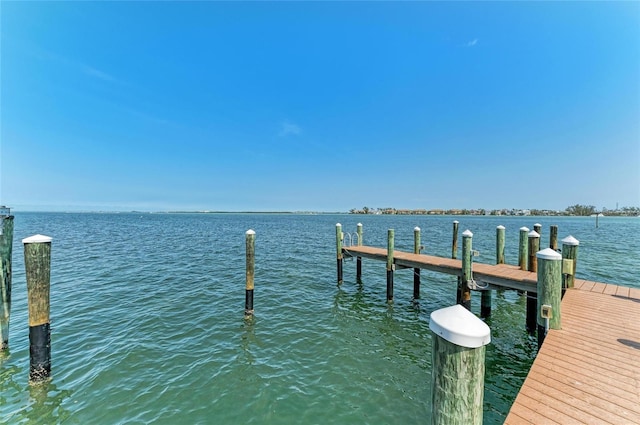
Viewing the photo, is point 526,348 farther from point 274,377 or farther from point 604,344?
point 274,377

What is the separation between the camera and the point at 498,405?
497cm

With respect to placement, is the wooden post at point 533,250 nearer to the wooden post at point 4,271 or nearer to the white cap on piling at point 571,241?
the white cap on piling at point 571,241

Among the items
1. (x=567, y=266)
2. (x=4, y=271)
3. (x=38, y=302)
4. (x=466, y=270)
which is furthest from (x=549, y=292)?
(x=4, y=271)

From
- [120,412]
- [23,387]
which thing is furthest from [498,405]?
[23,387]

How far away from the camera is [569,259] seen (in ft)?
22.6

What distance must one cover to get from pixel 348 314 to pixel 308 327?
1.75 m

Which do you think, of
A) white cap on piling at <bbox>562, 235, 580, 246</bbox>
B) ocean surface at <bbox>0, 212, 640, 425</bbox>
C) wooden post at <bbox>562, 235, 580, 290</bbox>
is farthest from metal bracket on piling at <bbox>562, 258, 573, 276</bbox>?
ocean surface at <bbox>0, 212, 640, 425</bbox>

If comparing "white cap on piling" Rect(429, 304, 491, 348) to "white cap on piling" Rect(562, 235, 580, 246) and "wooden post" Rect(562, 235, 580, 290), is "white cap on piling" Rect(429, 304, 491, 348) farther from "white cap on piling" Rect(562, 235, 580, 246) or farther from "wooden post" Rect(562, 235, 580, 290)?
"white cap on piling" Rect(562, 235, 580, 246)

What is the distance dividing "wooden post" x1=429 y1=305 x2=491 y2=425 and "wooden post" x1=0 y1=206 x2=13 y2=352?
31.4 ft

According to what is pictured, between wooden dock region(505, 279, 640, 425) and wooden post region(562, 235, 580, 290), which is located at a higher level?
wooden post region(562, 235, 580, 290)

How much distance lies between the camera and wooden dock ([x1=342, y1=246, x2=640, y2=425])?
9.60ft

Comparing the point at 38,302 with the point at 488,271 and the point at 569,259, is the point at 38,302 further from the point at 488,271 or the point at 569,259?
the point at 569,259

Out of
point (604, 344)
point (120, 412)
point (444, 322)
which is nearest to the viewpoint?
point (444, 322)

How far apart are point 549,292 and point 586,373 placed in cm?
166
